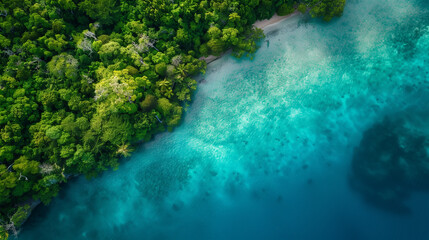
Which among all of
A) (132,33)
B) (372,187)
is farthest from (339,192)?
(132,33)

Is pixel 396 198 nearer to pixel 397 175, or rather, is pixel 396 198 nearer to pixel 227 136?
pixel 397 175

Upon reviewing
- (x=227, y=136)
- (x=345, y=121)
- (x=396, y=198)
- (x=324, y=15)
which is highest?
(x=324, y=15)

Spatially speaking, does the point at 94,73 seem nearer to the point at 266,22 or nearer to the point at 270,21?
the point at 266,22

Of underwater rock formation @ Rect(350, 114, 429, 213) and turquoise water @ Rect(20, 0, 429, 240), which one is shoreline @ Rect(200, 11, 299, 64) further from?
underwater rock formation @ Rect(350, 114, 429, 213)

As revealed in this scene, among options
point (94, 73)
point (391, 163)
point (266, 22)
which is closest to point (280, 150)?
point (391, 163)

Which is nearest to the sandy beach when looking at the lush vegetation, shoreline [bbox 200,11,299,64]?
shoreline [bbox 200,11,299,64]
